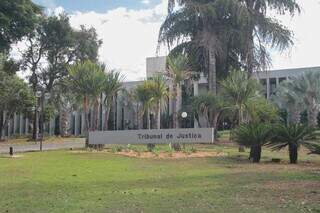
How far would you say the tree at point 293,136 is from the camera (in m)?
21.8

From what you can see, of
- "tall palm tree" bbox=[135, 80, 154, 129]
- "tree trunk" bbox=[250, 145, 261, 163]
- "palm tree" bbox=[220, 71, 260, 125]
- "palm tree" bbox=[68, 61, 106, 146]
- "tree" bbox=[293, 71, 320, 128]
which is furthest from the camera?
"tree" bbox=[293, 71, 320, 128]

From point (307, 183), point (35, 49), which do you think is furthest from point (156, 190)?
point (35, 49)

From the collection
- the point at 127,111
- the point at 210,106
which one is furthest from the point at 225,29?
the point at 127,111

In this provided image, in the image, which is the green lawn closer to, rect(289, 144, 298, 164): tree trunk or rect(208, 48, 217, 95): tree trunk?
rect(289, 144, 298, 164): tree trunk

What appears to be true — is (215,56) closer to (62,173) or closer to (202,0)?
(202,0)

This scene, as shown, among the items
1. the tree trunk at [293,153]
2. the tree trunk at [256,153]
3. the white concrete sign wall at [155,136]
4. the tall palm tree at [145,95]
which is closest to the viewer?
the tree trunk at [293,153]

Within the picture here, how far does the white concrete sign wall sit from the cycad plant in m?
4.06

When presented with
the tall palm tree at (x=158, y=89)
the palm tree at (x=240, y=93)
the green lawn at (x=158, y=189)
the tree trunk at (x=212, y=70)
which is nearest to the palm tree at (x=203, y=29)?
the tree trunk at (x=212, y=70)

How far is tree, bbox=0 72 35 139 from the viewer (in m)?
53.8

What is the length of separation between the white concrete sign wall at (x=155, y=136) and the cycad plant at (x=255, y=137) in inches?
160

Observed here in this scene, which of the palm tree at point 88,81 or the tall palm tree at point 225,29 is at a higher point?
the tall palm tree at point 225,29

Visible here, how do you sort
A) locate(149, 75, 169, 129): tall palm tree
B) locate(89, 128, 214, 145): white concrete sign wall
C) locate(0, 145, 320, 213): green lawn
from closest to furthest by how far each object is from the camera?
1. locate(0, 145, 320, 213): green lawn
2. locate(89, 128, 214, 145): white concrete sign wall
3. locate(149, 75, 169, 129): tall palm tree

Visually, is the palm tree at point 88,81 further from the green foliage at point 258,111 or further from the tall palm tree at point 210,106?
the tall palm tree at point 210,106

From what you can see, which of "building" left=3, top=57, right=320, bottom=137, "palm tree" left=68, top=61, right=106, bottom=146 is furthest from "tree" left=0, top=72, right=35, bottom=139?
"palm tree" left=68, top=61, right=106, bottom=146
